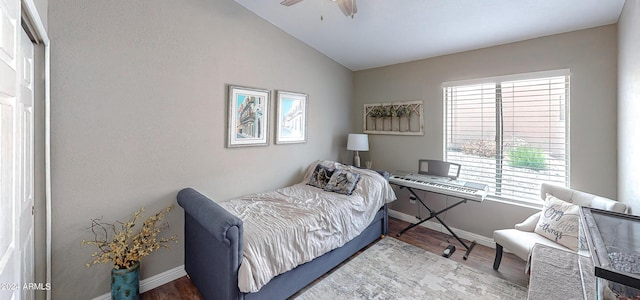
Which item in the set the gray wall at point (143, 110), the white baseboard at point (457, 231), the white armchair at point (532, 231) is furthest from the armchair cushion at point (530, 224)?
the gray wall at point (143, 110)

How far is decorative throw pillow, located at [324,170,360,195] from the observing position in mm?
3010

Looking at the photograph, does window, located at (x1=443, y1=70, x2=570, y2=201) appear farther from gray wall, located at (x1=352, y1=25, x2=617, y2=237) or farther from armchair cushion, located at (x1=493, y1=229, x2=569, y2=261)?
armchair cushion, located at (x1=493, y1=229, x2=569, y2=261)

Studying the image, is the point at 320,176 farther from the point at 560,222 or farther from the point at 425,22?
the point at 560,222

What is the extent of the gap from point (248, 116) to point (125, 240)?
1626 mm

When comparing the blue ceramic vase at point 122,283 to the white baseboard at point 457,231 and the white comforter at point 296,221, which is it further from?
the white baseboard at point 457,231

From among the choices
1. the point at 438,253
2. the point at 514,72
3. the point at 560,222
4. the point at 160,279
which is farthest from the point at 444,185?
the point at 160,279

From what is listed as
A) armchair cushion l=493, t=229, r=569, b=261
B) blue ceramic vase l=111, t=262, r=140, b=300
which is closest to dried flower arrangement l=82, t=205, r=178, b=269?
blue ceramic vase l=111, t=262, r=140, b=300

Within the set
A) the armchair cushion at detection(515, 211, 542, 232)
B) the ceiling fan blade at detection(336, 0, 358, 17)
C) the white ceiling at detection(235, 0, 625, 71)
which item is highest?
the white ceiling at detection(235, 0, 625, 71)

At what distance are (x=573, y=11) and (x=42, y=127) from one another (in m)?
4.26

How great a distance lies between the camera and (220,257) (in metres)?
1.81

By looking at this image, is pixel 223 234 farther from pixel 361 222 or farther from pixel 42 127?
pixel 361 222

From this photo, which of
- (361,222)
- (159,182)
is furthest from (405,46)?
(159,182)

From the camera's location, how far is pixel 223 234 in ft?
5.46

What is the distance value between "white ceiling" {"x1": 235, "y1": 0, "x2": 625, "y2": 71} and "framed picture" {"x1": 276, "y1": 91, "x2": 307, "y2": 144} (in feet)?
2.74
